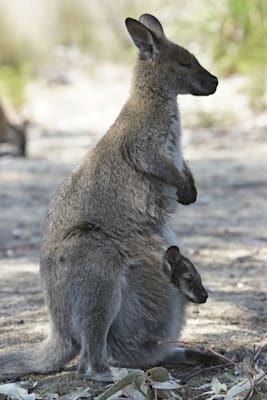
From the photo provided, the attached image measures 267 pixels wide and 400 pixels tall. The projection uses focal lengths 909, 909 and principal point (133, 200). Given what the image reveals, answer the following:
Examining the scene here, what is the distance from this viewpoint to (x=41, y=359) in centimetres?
372

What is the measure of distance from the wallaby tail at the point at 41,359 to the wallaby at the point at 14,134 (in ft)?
26.9

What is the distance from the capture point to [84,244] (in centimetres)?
364

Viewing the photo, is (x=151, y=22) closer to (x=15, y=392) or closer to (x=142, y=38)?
(x=142, y=38)

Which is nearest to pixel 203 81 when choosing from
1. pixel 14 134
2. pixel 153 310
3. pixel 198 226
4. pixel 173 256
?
pixel 173 256

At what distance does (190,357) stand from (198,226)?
12.1 feet

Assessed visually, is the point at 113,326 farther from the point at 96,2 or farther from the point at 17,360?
the point at 96,2

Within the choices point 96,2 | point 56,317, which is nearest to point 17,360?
point 56,317

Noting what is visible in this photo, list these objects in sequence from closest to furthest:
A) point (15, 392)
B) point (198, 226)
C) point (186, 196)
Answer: point (15, 392) → point (186, 196) → point (198, 226)

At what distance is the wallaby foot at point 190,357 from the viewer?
378cm

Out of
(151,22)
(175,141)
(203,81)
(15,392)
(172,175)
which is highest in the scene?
(151,22)

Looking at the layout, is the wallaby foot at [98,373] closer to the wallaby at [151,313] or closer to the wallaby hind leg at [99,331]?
the wallaby hind leg at [99,331]

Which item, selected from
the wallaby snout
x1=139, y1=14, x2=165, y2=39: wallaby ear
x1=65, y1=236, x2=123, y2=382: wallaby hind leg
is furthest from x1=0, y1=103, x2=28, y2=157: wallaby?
x1=65, y1=236, x2=123, y2=382: wallaby hind leg

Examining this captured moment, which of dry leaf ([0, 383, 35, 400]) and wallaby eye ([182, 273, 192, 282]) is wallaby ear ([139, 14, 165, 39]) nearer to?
wallaby eye ([182, 273, 192, 282])

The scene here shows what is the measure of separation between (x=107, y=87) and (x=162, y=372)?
49.8ft
